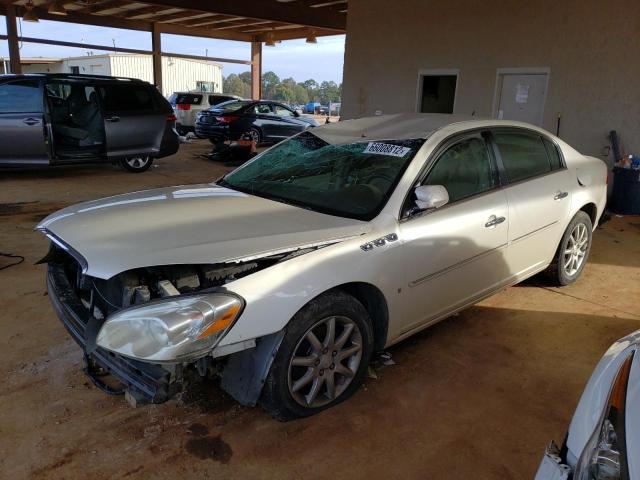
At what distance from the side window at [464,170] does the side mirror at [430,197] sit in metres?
0.19

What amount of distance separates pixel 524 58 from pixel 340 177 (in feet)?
23.5

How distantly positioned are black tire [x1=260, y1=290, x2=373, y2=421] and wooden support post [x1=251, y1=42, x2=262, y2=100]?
23.1m

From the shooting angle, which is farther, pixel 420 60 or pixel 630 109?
pixel 420 60

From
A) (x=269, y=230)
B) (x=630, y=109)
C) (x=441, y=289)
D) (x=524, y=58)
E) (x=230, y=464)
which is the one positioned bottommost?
(x=230, y=464)

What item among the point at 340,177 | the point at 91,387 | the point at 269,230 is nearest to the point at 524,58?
the point at 340,177

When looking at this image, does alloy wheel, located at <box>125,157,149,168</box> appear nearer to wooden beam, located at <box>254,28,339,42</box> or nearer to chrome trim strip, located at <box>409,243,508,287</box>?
chrome trim strip, located at <box>409,243,508,287</box>

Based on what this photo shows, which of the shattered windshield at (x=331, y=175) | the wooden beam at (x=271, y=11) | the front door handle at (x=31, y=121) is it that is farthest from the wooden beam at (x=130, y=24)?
the shattered windshield at (x=331, y=175)

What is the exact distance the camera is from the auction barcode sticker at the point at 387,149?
10.8 feet

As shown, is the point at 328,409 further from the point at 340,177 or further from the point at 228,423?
the point at 340,177

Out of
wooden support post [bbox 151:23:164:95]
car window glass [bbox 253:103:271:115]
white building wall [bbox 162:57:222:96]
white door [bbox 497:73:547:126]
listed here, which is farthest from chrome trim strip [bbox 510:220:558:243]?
white building wall [bbox 162:57:222:96]

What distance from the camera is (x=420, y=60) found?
1059cm

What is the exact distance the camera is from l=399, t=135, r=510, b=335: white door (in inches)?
120

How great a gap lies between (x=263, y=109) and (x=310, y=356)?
13.7 m

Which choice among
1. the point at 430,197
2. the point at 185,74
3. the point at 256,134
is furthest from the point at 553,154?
the point at 185,74
